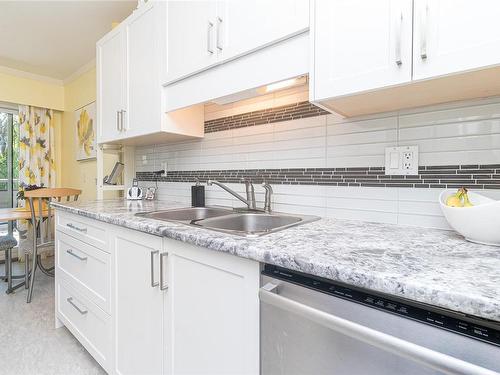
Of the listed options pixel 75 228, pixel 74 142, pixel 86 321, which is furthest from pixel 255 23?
pixel 74 142

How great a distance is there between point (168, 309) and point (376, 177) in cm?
→ 102

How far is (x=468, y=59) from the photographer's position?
0.73m

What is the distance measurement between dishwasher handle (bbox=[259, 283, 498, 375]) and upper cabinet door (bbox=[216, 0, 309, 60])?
948mm

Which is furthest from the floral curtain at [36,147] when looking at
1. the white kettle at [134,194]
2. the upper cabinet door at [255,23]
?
the upper cabinet door at [255,23]

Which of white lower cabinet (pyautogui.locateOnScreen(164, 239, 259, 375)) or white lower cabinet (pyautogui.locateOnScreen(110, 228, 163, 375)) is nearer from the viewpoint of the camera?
white lower cabinet (pyautogui.locateOnScreen(164, 239, 259, 375))

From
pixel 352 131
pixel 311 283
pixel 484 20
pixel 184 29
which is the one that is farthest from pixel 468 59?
pixel 184 29

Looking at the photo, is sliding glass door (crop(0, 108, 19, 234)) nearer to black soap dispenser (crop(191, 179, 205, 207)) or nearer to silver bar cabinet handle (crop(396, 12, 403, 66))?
black soap dispenser (crop(191, 179, 205, 207))

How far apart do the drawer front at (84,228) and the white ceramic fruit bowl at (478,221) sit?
1.48 meters

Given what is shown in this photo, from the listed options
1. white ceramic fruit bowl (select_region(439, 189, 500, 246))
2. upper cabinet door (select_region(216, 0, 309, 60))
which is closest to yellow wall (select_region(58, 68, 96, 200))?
upper cabinet door (select_region(216, 0, 309, 60))

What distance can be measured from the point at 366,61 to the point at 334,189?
0.61 metres

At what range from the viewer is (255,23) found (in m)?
1.18

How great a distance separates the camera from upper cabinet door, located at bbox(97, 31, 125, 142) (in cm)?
199

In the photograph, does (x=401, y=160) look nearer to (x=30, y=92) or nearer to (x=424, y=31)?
(x=424, y=31)

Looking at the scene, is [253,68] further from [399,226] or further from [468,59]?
[399,226]
